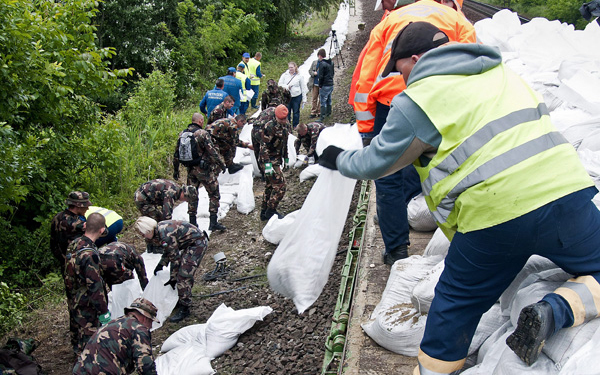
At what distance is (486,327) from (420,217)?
1.70 m

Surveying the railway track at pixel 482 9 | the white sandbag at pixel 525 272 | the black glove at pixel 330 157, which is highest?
the black glove at pixel 330 157

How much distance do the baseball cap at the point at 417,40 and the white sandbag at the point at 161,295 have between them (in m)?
3.89

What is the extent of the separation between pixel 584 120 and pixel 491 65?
2083mm

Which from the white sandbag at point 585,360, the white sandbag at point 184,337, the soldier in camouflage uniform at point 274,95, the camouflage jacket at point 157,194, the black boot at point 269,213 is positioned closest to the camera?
the white sandbag at point 585,360

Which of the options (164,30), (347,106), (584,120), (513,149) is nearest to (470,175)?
(513,149)

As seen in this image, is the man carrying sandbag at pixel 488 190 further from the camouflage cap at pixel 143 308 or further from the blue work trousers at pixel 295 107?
the blue work trousers at pixel 295 107

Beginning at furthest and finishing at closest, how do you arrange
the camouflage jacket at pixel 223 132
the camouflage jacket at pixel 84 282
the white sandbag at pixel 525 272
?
the camouflage jacket at pixel 223 132 < the camouflage jacket at pixel 84 282 < the white sandbag at pixel 525 272

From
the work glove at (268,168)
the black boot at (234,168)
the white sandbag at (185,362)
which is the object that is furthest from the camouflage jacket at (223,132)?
the white sandbag at (185,362)

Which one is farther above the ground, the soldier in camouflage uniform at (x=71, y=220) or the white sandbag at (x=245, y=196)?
the soldier in camouflage uniform at (x=71, y=220)

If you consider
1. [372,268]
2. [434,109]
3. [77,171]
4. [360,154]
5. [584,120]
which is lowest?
[77,171]

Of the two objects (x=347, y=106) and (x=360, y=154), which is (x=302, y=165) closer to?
(x=347, y=106)

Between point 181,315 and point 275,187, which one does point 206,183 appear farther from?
point 181,315

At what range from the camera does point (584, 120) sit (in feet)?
12.1

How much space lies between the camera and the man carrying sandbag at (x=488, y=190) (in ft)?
6.05
